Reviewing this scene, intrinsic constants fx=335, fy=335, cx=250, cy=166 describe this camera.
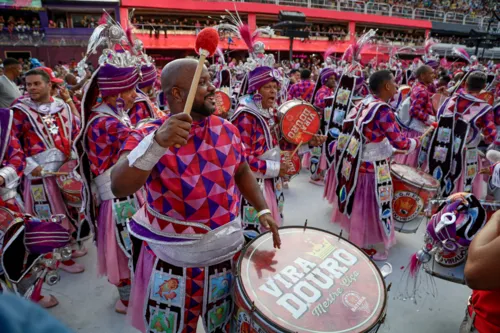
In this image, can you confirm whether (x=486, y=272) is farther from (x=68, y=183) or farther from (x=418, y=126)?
(x=418, y=126)

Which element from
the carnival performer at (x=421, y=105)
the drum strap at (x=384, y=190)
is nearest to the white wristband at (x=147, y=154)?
the drum strap at (x=384, y=190)

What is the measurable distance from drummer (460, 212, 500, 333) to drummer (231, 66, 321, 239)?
68.2 inches

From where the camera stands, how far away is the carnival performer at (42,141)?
9.72 ft

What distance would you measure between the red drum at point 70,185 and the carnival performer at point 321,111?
3.90m

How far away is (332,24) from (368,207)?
2884 cm

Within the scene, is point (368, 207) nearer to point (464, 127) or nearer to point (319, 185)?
point (464, 127)

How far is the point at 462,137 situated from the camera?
169 inches

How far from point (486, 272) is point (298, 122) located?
2230mm

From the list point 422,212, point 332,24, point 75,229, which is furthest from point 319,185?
point 332,24

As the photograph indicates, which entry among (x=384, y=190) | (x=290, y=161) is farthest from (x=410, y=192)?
(x=290, y=161)

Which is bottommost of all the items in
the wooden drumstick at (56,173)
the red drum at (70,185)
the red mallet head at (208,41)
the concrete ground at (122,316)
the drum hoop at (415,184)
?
the concrete ground at (122,316)

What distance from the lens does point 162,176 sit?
1604 millimetres

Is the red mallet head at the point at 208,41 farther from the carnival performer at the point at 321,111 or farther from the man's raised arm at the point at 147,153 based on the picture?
the carnival performer at the point at 321,111

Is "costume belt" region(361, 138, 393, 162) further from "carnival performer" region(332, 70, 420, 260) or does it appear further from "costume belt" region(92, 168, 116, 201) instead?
"costume belt" region(92, 168, 116, 201)
